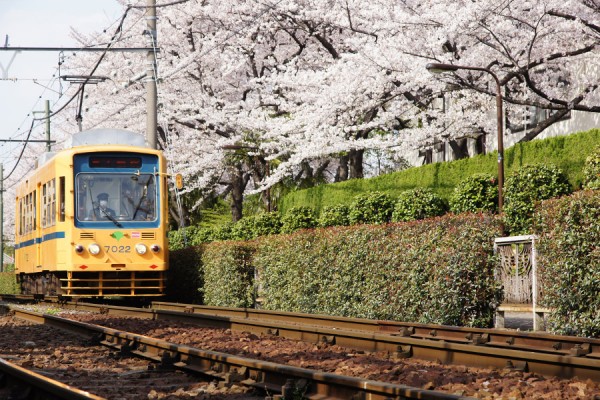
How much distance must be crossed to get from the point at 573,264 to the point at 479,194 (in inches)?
405

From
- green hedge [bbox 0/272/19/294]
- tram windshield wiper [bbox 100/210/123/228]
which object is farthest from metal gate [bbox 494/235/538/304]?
green hedge [bbox 0/272/19/294]

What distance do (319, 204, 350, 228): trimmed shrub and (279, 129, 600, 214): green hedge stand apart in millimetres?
699

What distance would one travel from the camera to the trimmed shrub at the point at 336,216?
1032 inches

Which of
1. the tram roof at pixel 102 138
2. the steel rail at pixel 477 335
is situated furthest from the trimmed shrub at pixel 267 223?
the steel rail at pixel 477 335

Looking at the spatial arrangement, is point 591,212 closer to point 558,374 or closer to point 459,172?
point 558,374

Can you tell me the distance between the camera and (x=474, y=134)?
91.3 ft

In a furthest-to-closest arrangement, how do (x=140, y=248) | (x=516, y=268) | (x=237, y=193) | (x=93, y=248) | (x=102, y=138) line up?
(x=237, y=193), (x=102, y=138), (x=140, y=248), (x=93, y=248), (x=516, y=268)

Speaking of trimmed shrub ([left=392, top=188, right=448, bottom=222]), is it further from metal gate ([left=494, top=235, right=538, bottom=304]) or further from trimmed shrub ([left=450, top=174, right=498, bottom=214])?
metal gate ([left=494, top=235, right=538, bottom=304])

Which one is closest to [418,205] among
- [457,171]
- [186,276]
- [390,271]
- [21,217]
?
[457,171]

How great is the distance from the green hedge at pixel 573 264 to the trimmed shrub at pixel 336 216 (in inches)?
539

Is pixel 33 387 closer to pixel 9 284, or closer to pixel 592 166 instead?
pixel 592 166

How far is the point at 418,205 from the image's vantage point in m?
23.5

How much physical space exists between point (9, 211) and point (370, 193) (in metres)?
55.2

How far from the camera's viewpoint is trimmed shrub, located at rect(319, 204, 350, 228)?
26.2 meters
